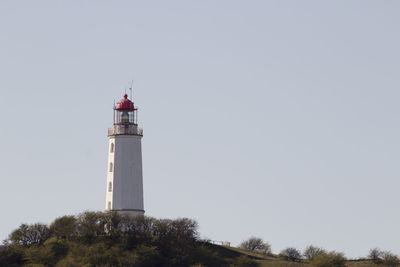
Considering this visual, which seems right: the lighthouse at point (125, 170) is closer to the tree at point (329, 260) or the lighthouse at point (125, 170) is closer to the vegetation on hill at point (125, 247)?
the vegetation on hill at point (125, 247)

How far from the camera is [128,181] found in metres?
128

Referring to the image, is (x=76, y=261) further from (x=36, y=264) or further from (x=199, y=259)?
(x=199, y=259)

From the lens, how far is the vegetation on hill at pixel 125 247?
4697 inches

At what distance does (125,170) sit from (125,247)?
9.12m

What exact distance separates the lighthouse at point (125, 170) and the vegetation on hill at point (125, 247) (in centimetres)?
232

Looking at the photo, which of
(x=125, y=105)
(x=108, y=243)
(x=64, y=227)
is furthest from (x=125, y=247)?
(x=125, y=105)

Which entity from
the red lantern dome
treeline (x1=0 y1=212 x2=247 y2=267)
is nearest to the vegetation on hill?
treeline (x1=0 y1=212 x2=247 y2=267)

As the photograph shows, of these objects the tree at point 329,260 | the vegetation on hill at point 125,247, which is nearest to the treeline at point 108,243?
the vegetation on hill at point 125,247

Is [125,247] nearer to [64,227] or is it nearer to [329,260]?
[64,227]

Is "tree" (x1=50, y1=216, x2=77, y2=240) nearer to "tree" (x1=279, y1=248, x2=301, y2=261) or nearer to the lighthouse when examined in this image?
the lighthouse

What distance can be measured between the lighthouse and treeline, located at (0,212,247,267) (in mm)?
2201

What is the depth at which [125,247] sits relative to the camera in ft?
401

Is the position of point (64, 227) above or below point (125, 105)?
below

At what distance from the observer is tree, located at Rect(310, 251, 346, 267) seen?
125 metres
